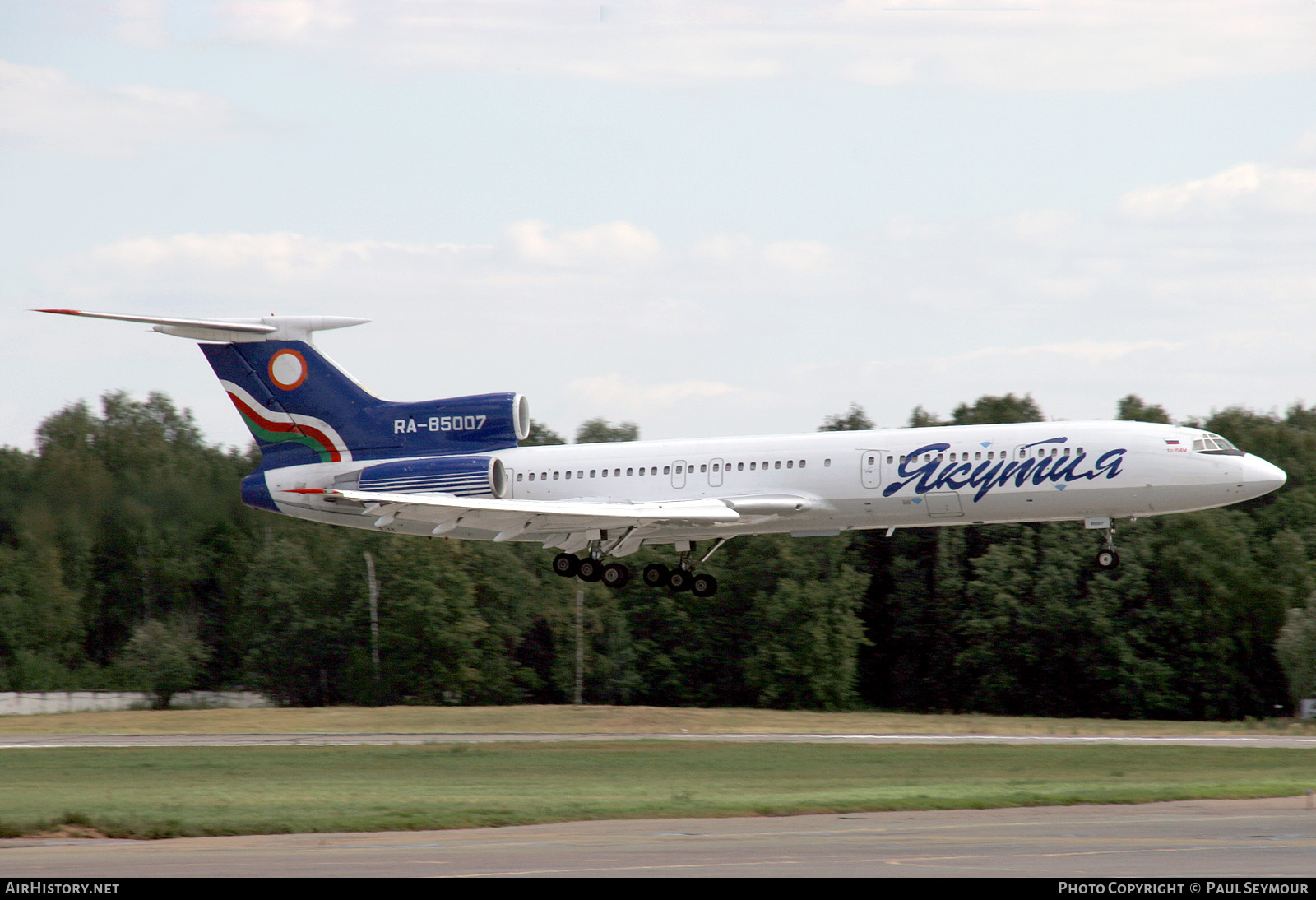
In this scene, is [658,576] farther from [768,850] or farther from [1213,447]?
[768,850]

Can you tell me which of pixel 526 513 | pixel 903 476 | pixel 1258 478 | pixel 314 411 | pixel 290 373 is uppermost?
pixel 290 373

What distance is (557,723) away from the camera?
152 feet

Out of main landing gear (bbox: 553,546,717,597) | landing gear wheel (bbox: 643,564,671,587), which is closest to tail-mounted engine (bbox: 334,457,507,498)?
main landing gear (bbox: 553,546,717,597)

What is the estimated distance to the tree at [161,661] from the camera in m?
64.0

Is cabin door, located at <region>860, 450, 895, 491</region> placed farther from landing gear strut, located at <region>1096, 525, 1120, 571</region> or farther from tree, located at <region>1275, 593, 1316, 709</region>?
tree, located at <region>1275, 593, 1316, 709</region>

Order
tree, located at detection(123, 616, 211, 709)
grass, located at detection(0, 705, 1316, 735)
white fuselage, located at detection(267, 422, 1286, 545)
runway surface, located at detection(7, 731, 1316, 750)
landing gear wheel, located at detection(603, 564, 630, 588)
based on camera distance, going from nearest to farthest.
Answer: white fuselage, located at detection(267, 422, 1286, 545), landing gear wheel, located at detection(603, 564, 630, 588), runway surface, located at detection(7, 731, 1316, 750), grass, located at detection(0, 705, 1316, 735), tree, located at detection(123, 616, 211, 709)

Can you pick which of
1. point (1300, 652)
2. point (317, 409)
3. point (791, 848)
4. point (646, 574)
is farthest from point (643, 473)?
point (1300, 652)

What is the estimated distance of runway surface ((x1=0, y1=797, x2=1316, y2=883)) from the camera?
15070 millimetres

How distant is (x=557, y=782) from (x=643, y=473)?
9.31 m

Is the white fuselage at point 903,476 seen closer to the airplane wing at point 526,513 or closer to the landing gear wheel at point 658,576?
the airplane wing at point 526,513

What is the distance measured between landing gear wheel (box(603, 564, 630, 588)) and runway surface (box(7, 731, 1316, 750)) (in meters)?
5.46

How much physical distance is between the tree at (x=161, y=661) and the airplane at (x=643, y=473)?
95.0ft

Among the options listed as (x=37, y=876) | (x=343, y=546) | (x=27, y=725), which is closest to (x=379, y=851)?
(x=37, y=876)

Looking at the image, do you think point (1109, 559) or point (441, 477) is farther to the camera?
point (441, 477)
